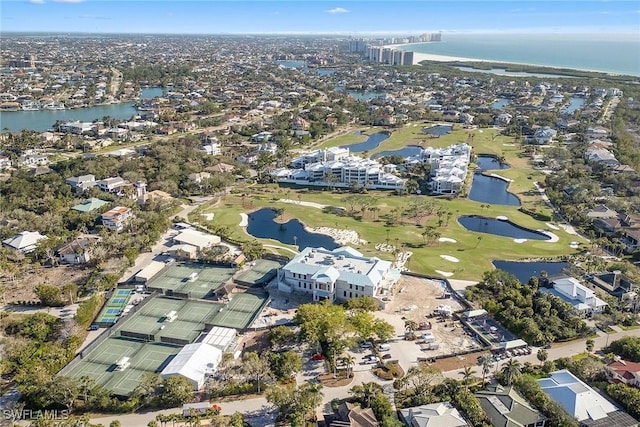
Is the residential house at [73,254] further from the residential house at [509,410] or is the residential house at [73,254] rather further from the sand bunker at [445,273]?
the residential house at [509,410]

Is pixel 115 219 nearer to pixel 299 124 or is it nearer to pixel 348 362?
pixel 348 362

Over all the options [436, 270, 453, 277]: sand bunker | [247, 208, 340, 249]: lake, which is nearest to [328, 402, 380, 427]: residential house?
[436, 270, 453, 277]: sand bunker

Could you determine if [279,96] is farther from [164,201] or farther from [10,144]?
[164,201]

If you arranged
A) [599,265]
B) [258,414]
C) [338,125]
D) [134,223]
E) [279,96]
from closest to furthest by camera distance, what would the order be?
Answer: [258,414]
[599,265]
[134,223]
[338,125]
[279,96]

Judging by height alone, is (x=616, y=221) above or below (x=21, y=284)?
above

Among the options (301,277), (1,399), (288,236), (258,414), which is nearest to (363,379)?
(258,414)
